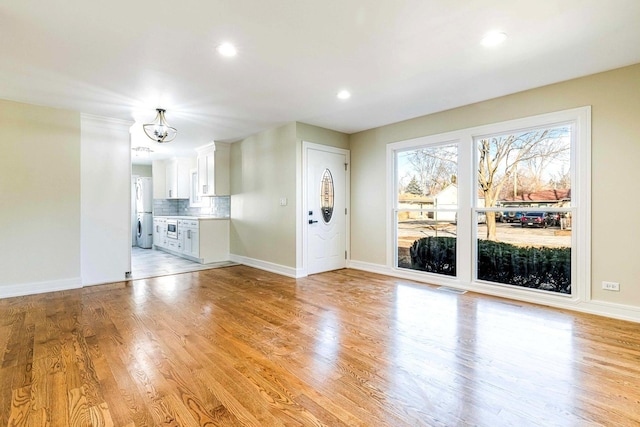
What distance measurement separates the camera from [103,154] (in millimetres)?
4633

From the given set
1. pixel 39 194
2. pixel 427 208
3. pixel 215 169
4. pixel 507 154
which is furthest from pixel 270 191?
pixel 507 154

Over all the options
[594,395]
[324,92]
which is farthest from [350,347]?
[324,92]

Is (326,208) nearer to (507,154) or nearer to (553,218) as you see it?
(507,154)

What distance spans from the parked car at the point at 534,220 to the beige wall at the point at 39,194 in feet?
19.3

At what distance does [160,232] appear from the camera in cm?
794

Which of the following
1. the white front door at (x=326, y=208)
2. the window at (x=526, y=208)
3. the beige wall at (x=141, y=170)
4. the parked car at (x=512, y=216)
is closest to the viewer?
the window at (x=526, y=208)

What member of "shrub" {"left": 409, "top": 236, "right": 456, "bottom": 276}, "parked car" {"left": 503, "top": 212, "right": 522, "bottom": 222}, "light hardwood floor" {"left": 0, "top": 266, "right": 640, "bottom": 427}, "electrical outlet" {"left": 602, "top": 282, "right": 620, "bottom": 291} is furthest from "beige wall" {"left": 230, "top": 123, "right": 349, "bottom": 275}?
"electrical outlet" {"left": 602, "top": 282, "right": 620, "bottom": 291}

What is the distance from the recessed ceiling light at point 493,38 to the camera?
247 centimetres

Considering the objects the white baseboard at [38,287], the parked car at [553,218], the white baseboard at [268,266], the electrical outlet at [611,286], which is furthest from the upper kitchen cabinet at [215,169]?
the electrical outlet at [611,286]

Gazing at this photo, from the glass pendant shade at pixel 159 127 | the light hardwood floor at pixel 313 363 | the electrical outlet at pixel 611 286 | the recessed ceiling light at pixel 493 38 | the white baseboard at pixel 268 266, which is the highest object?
the recessed ceiling light at pixel 493 38

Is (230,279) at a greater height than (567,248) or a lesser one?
lesser

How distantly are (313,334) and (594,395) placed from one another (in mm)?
1905

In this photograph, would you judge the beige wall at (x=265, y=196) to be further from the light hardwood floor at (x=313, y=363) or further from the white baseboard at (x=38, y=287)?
the white baseboard at (x=38, y=287)

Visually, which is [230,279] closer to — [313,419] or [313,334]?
[313,334]
